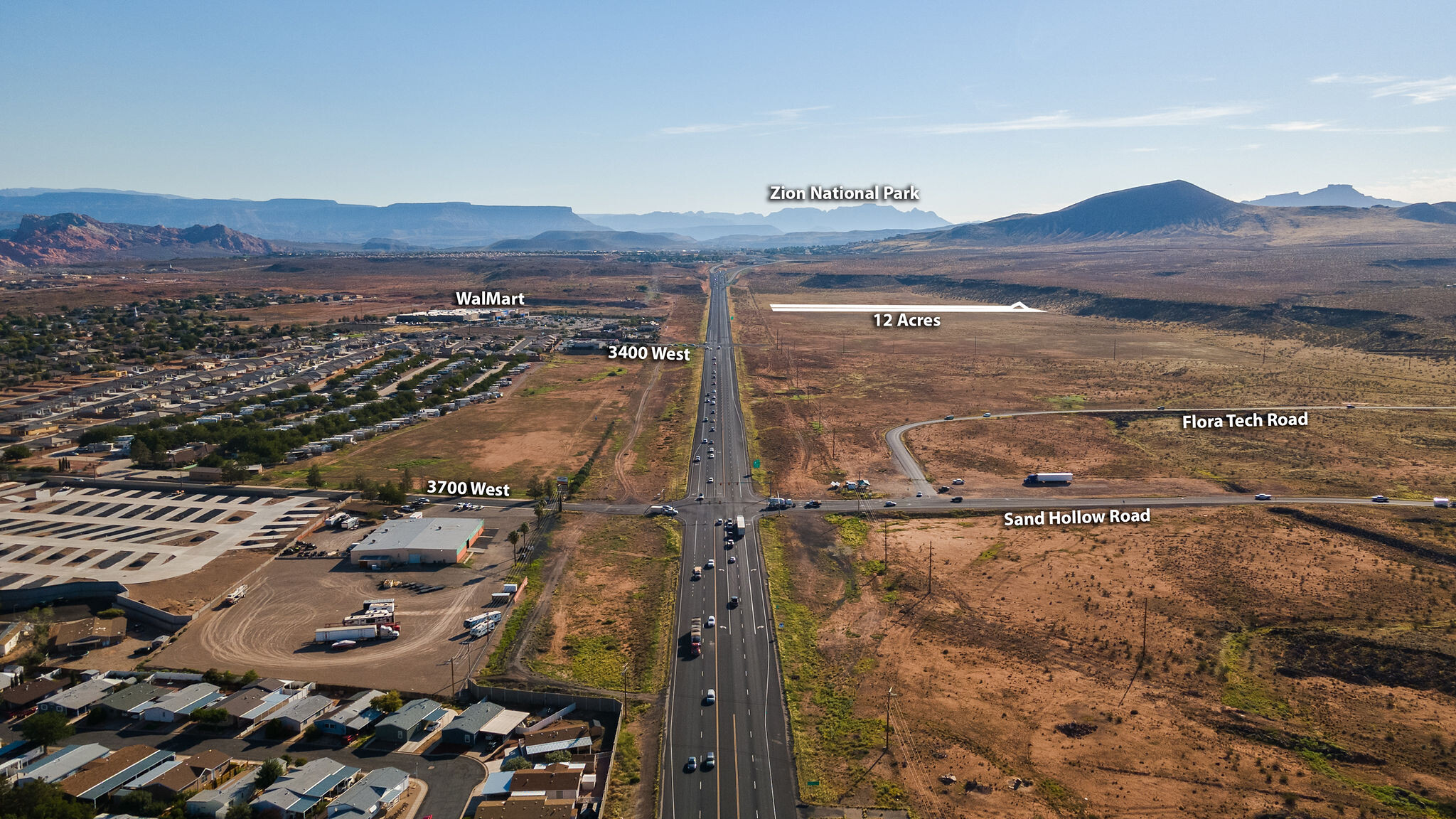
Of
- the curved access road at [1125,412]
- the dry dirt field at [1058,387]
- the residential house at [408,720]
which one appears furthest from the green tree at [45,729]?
the curved access road at [1125,412]

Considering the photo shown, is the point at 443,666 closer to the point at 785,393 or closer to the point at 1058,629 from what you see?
the point at 1058,629

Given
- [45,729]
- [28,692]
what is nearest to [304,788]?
[45,729]

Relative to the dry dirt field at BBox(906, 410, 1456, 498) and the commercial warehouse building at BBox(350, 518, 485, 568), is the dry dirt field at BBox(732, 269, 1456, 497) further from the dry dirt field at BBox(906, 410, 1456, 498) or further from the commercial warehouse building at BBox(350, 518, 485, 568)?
the commercial warehouse building at BBox(350, 518, 485, 568)

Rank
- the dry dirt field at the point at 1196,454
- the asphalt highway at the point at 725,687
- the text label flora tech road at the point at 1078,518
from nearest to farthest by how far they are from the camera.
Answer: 1. the asphalt highway at the point at 725,687
2. the text label flora tech road at the point at 1078,518
3. the dry dirt field at the point at 1196,454

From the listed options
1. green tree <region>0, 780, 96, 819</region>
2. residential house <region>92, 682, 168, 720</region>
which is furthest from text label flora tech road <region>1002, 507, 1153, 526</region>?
green tree <region>0, 780, 96, 819</region>

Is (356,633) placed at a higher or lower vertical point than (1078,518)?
lower

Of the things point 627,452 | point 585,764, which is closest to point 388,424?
point 627,452

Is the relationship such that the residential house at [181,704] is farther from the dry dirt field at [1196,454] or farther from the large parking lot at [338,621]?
the dry dirt field at [1196,454]

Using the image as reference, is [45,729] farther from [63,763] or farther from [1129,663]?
[1129,663]
